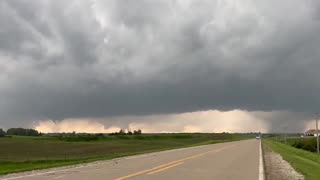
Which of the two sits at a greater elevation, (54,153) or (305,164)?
(54,153)

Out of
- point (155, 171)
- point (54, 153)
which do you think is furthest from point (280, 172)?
point (54, 153)

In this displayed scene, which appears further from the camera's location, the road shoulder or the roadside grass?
the roadside grass

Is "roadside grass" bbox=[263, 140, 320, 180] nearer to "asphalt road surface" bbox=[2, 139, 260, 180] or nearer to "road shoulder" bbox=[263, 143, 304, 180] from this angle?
"road shoulder" bbox=[263, 143, 304, 180]

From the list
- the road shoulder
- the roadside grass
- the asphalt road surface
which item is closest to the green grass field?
the asphalt road surface

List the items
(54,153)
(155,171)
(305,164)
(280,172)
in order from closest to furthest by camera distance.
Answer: (155,171) < (280,172) < (305,164) < (54,153)

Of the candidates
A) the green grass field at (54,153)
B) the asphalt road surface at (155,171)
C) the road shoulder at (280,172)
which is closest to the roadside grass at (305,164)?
the road shoulder at (280,172)

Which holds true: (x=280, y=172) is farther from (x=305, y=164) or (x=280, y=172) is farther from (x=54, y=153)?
(x=54, y=153)

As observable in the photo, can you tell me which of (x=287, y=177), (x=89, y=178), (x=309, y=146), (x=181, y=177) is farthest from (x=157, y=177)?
(x=309, y=146)

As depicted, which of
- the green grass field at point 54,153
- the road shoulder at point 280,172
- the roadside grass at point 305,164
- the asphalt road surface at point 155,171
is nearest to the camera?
the asphalt road surface at point 155,171

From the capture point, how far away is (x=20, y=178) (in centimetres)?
2000

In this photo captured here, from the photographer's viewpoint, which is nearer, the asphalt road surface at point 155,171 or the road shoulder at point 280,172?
the asphalt road surface at point 155,171

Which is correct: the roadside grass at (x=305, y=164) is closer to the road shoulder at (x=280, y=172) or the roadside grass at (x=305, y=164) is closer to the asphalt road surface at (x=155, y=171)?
the road shoulder at (x=280, y=172)

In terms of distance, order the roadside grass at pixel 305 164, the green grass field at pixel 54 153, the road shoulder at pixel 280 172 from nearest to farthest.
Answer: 1. the road shoulder at pixel 280 172
2. the roadside grass at pixel 305 164
3. the green grass field at pixel 54 153

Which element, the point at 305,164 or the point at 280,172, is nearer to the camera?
the point at 280,172
